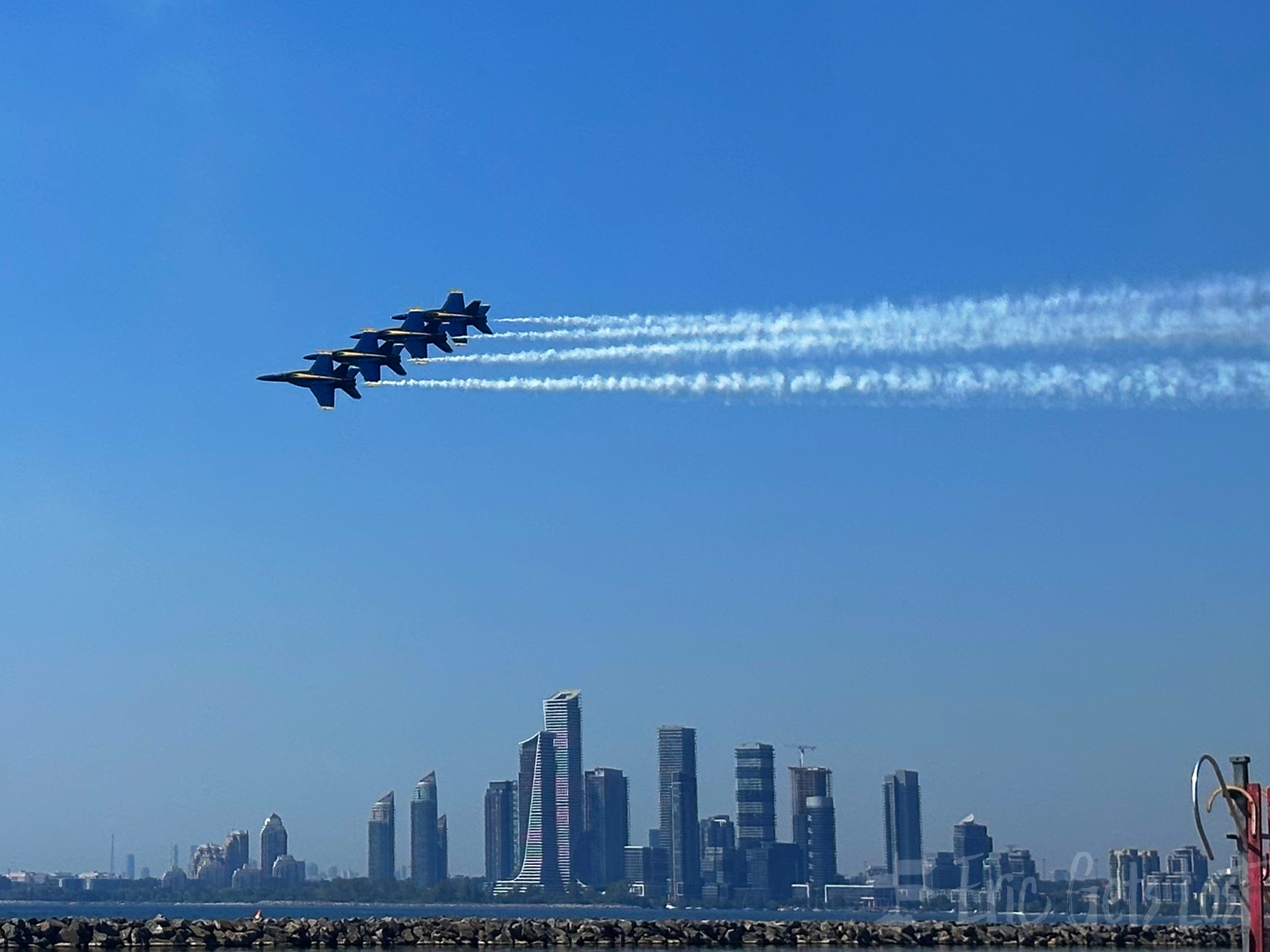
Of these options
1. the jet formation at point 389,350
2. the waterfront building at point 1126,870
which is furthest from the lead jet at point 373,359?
the waterfront building at point 1126,870

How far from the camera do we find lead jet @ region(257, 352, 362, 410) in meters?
101

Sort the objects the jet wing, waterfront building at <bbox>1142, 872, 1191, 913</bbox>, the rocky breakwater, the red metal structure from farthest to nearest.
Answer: the jet wing, the rocky breakwater, waterfront building at <bbox>1142, 872, 1191, 913</bbox>, the red metal structure

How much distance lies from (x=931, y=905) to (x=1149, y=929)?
85.2 metres

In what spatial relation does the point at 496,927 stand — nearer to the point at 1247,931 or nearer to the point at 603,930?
the point at 603,930

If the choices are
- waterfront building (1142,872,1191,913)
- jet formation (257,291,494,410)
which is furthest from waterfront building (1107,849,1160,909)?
jet formation (257,291,494,410)

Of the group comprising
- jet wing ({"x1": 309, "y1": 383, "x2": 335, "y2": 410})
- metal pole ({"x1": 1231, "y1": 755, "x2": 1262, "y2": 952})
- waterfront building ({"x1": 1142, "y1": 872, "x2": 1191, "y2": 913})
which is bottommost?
waterfront building ({"x1": 1142, "y1": 872, "x2": 1191, "y2": 913})

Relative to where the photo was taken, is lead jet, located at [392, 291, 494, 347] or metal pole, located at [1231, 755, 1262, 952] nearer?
metal pole, located at [1231, 755, 1262, 952]

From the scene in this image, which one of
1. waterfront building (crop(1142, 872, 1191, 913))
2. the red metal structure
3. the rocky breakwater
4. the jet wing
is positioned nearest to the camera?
the red metal structure

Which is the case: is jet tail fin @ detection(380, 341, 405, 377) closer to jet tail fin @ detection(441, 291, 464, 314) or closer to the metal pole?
jet tail fin @ detection(441, 291, 464, 314)

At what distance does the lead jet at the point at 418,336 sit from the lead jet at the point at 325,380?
3.39 meters

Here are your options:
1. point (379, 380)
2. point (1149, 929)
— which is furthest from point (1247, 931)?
point (1149, 929)

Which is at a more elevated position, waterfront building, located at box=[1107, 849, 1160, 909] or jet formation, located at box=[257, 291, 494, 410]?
jet formation, located at box=[257, 291, 494, 410]

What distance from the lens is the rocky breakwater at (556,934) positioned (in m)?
83.7

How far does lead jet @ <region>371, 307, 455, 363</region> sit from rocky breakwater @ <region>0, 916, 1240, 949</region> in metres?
33.9
